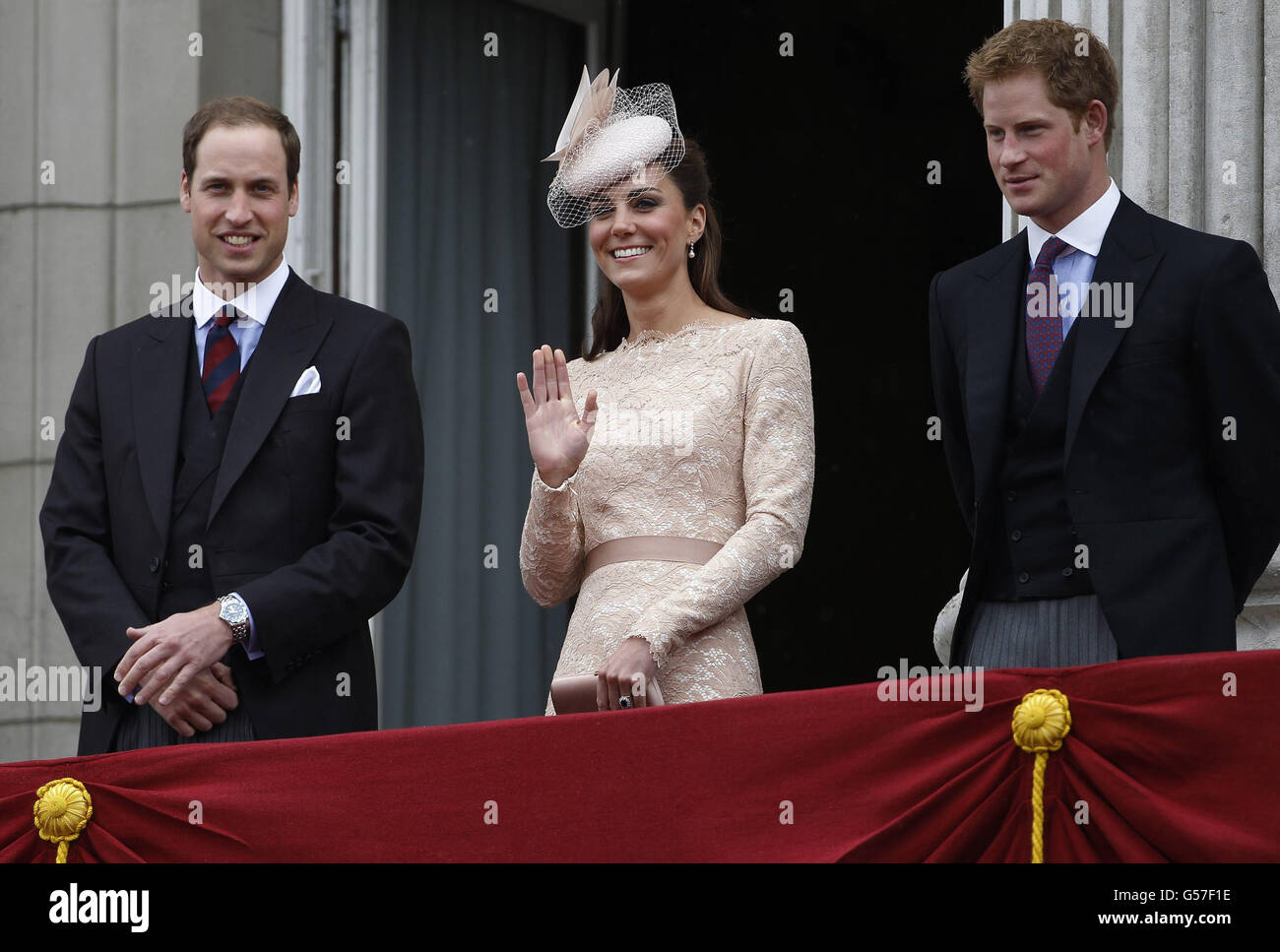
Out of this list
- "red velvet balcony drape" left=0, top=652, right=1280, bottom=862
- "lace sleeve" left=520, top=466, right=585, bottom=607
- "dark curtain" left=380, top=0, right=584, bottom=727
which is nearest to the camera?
"red velvet balcony drape" left=0, top=652, right=1280, bottom=862

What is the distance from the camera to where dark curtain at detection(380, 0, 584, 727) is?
24.2 feet

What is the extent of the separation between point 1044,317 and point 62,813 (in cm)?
211

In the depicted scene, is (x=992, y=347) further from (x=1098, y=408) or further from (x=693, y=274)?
(x=693, y=274)

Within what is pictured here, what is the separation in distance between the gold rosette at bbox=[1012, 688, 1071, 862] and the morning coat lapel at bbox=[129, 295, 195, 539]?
6.09ft

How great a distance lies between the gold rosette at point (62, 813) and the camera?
3998 millimetres

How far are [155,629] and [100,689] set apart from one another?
0.81 ft

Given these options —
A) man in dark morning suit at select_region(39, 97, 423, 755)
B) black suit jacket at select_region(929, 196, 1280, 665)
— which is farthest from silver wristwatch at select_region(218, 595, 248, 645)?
black suit jacket at select_region(929, 196, 1280, 665)

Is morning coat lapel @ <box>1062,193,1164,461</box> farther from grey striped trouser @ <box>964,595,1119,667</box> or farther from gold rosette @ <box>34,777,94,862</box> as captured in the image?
gold rosette @ <box>34,777,94,862</box>

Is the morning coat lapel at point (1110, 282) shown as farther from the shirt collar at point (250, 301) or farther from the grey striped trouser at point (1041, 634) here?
the shirt collar at point (250, 301)

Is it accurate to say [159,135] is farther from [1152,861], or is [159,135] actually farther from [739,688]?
[1152,861]

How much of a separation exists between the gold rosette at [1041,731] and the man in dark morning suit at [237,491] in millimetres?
1402

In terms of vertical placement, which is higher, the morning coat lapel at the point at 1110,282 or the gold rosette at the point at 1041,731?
the morning coat lapel at the point at 1110,282

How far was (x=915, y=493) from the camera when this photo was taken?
28.5ft

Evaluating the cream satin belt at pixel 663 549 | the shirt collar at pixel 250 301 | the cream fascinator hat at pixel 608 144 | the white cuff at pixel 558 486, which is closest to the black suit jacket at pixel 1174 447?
the cream satin belt at pixel 663 549
